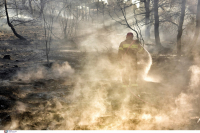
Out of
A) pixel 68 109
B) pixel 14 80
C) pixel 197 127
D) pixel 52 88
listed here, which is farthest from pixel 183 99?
pixel 14 80

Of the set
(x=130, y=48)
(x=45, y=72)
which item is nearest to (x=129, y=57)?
(x=130, y=48)

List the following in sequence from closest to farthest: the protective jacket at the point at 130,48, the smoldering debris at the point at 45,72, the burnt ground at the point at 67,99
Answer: the burnt ground at the point at 67,99
the protective jacket at the point at 130,48
the smoldering debris at the point at 45,72

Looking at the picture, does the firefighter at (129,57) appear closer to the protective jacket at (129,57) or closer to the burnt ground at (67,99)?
the protective jacket at (129,57)

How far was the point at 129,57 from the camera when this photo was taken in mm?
5086

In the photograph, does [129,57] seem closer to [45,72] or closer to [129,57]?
[129,57]

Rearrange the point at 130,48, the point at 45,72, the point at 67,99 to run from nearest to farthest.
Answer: the point at 67,99
the point at 130,48
the point at 45,72

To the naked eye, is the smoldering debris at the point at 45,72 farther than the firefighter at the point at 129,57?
Yes

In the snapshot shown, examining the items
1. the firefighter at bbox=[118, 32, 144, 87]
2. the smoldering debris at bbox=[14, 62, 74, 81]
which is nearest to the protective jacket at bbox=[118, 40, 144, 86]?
the firefighter at bbox=[118, 32, 144, 87]

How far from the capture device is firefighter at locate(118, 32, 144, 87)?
4.90 meters

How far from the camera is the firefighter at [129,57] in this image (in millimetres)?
4900

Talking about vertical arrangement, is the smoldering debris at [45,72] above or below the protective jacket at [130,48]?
below

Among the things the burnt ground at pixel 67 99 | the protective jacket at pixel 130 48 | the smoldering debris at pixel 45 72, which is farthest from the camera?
the smoldering debris at pixel 45 72

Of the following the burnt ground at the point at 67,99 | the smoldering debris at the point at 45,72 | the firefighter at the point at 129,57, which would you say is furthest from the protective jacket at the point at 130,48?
the smoldering debris at the point at 45,72

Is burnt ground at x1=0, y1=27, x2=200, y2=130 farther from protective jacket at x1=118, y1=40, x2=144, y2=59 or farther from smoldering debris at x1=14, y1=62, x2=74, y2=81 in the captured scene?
protective jacket at x1=118, y1=40, x2=144, y2=59
